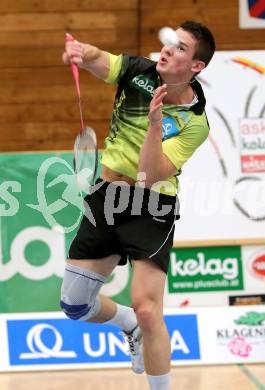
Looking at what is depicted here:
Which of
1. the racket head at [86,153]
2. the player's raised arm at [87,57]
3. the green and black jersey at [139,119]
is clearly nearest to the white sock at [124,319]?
the racket head at [86,153]

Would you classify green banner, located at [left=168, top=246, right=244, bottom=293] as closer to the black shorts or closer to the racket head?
the racket head

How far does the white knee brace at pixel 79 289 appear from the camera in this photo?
4.84 m

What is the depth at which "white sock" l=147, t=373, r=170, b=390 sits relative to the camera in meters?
4.58

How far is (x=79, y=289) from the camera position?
16.0 ft

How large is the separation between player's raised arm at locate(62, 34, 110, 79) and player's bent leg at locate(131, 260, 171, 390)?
102cm

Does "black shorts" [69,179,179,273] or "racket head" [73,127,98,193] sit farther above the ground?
"racket head" [73,127,98,193]

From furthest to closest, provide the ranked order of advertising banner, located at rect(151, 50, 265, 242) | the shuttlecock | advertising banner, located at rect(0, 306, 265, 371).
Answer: advertising banner, located at rect(151, 50, 265, 242)
advertising banner, located at rect(0, 306, 265, 371)
the shuttlecock

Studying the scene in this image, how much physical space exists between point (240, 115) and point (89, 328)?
199cm

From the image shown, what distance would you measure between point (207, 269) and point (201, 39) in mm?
2594

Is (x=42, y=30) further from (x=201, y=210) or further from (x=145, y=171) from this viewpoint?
(x=145, y=171)

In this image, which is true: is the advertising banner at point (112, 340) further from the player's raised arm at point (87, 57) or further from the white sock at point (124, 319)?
the player's raised arm at point (87, 57)

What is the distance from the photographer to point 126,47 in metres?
7.62

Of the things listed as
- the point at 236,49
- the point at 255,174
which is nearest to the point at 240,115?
the point at 255,174

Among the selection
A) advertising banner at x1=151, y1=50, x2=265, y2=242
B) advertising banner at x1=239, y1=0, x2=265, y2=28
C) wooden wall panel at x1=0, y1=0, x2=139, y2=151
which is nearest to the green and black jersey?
advertising banner at x1=151, y1=50, x2=265, y2=242
